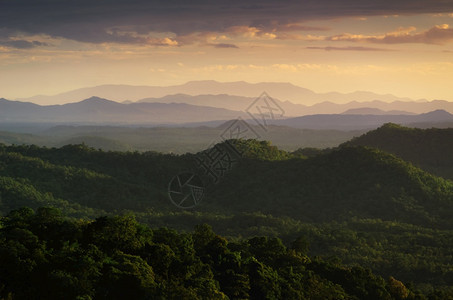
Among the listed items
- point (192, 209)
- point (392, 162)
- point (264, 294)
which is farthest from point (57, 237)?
point (392, 162)

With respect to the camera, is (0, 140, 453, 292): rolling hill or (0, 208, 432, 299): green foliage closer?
(0, 208, 432, 299): green foliage

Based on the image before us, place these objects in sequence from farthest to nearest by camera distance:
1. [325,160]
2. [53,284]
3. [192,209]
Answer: [325,160], [192,209], [53,284]

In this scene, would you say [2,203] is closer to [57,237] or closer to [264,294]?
[57,237]

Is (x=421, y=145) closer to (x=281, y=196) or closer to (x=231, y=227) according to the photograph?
(x=281, y=196)

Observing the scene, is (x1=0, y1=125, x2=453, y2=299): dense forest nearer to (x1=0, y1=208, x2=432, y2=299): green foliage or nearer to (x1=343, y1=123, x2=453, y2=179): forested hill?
(x1=0, y1=208, x2=432, y2=299): green foliage

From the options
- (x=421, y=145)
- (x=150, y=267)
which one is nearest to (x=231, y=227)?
(x=150, y=267)

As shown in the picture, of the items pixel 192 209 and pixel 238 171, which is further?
pixel 238 171

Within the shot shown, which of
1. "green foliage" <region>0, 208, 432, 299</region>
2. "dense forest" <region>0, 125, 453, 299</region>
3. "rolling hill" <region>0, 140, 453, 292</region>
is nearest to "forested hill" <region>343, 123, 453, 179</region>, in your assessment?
"dense forest" <region>0, 125, 453, 299</region>
